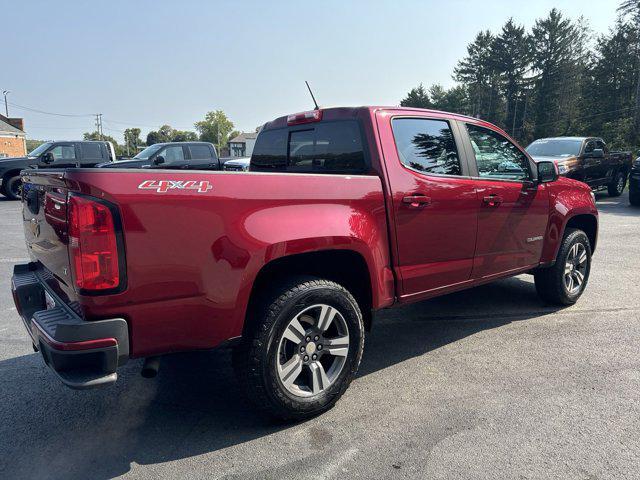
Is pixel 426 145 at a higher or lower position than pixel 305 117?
lower

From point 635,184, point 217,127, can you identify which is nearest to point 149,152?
point 635,184

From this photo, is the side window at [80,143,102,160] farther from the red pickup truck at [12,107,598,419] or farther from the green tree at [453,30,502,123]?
the green tree at [453,30,502,123]

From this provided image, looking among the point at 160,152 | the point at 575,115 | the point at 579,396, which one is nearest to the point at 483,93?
the point at 575,115

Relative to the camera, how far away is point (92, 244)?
86.8 inches

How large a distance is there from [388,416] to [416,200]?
144cm

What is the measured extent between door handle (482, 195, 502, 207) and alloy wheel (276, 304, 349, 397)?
66.8 inches

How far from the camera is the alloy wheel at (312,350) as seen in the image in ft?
9.37

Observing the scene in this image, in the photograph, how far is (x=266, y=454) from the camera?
2611mm

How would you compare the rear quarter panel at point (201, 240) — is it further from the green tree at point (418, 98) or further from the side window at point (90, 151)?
the green tree at point (418, 98)

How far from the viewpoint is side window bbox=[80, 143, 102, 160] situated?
1691 cm

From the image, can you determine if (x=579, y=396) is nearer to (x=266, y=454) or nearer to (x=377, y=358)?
(x=377, y=358)

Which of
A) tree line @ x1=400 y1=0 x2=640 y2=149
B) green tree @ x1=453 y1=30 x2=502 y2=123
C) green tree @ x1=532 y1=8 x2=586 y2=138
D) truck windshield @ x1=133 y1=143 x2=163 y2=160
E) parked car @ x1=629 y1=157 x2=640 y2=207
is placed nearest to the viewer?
parked car @ x1=629 y1=157 x2=640 y2=207

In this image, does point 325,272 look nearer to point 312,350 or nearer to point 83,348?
point 312,350

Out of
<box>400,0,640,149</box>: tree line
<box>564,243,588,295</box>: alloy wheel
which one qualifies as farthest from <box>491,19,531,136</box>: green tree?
<box>564,243,588,295</box>: alloy wheel
